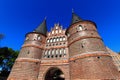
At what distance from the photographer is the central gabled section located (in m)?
18.5

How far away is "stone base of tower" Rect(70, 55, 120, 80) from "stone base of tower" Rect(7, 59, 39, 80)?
7.00 metres

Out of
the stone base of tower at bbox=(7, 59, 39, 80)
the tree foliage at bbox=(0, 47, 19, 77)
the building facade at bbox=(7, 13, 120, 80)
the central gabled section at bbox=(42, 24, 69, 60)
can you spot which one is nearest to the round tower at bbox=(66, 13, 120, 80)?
the building facade at bbox=(7, 13, 120, 80)

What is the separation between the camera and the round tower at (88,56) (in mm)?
12300

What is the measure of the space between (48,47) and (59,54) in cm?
332

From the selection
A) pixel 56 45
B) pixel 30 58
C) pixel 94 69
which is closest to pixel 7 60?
pixel 30 58

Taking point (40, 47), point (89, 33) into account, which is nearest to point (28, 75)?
point (40, 47)

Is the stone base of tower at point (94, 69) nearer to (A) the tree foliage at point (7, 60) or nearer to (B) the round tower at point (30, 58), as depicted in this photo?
(B) the round tower at point (30, 58)

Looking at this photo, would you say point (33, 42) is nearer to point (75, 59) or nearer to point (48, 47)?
point (48, 47)

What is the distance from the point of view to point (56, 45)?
2000cm

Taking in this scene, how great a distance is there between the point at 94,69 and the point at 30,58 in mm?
11754

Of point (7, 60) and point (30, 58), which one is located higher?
point (7, 60)

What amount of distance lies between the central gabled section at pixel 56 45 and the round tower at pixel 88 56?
94.2 inches

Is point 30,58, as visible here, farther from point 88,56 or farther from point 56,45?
point 88,56

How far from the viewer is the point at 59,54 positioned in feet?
60.9
